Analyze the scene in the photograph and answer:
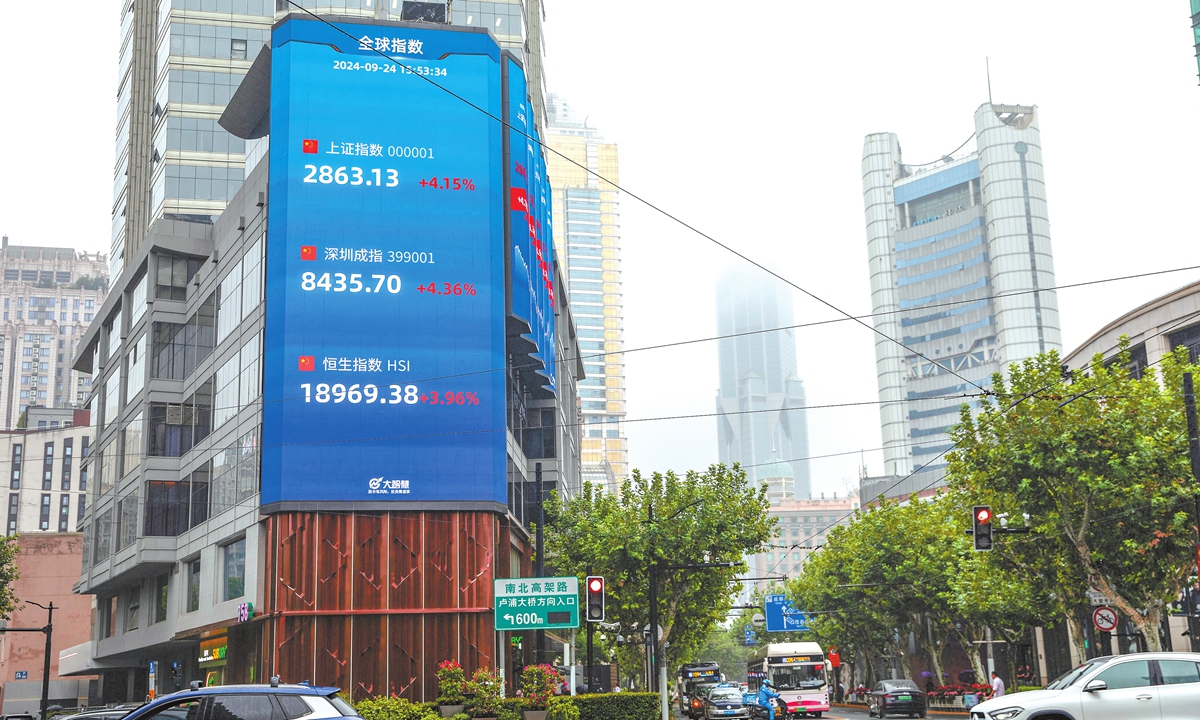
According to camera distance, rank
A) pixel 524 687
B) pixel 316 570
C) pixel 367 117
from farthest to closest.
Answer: pixel 367 117
pixel 316 570
pixel 524 687

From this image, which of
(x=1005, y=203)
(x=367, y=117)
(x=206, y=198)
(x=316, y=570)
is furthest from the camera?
(x=1005, y=203)

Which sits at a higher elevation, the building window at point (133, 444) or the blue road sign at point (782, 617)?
the building window at point (133, 444)

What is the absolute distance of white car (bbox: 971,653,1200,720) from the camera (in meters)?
16.6

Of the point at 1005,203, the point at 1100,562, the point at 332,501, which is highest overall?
Answer: the point at 1005,203

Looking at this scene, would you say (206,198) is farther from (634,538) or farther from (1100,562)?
(1100,562)

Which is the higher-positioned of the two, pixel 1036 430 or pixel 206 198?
pixel 206 198

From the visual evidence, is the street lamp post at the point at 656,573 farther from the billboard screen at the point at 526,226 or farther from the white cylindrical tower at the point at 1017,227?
the white cylindrical tower at the point at 1017,227

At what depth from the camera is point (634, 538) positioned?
4519cm

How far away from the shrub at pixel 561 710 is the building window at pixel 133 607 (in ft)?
104

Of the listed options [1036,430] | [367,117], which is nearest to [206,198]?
[367,117]

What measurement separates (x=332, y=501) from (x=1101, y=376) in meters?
25.0

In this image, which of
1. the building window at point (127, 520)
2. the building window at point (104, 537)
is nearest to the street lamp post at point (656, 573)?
the building window at point (127, 520)

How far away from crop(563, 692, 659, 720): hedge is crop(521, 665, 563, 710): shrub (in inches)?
55.1

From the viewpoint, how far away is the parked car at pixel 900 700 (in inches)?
1811
